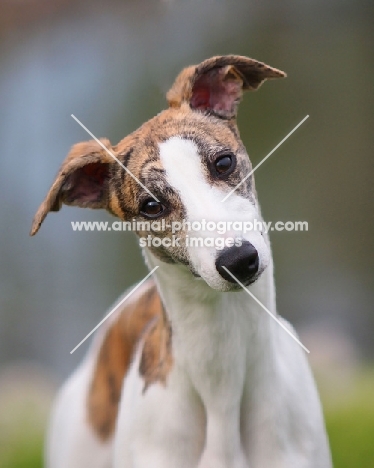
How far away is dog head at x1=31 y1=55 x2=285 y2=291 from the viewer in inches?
33.2

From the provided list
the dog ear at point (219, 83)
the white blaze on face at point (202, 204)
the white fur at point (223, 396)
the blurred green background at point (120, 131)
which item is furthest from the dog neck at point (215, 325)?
the blurred green background at point (120, 131)

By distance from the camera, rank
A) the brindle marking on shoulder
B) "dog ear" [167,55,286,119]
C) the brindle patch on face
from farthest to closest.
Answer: the brindle marking on shoulder
"dog ear" [167,55,286,119]
the brindle patch on face

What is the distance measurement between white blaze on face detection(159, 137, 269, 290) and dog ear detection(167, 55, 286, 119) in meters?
0.14

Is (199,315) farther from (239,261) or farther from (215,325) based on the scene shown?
(239,261)

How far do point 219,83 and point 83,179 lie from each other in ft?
0.91

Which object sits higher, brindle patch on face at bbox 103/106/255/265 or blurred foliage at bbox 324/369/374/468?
brindle patch on face at bbox 103/106/255/265

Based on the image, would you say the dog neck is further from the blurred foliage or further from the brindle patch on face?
the blurred foliage

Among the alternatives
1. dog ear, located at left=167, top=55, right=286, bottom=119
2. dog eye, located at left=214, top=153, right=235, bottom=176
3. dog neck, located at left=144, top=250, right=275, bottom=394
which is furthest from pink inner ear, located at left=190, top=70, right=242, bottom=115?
dog neck, located at left=144, top=250, right=275, bottom=394

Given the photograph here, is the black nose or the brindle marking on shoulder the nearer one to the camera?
the black nose

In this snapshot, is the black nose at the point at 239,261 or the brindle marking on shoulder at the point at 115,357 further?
the brindle marking on shoulder at the point at 115,357

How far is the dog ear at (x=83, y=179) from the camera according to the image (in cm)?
100

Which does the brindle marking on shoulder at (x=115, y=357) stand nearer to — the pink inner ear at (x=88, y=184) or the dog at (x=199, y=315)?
the dog at (x=199, y=315)

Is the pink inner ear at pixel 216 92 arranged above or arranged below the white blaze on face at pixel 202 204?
above

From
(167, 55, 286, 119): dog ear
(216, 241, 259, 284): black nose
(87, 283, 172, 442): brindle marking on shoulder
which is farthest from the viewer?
(87, 283, 172, 442): brindle marking on shoulder
